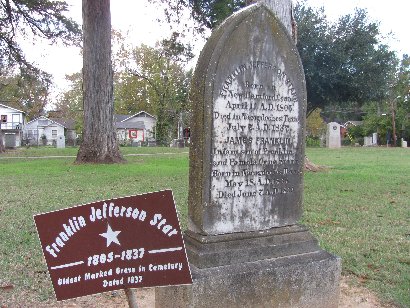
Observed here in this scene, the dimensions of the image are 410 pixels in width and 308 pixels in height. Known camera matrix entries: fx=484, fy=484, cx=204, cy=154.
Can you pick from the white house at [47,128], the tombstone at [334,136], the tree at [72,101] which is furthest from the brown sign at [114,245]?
the white house at [47,128]

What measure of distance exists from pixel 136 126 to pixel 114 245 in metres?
66.7

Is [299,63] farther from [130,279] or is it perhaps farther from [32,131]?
[32,131]

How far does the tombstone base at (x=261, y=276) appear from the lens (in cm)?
370

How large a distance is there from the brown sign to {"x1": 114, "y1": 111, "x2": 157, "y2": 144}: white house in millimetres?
64249

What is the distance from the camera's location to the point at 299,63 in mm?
4258

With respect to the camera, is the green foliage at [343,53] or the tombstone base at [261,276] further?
the green foliage at [343,53]

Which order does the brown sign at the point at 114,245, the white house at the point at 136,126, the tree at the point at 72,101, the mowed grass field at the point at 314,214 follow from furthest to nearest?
the white house at the point at 136,126 < the tree at the point at 72,101 < the mowed grass field at the point at 314,214 < the brown sign at the point at 114,245

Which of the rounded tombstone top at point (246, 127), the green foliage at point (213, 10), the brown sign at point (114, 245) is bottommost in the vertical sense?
the brown sign at point (114, 245)

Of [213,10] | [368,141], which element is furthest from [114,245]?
[368,141]

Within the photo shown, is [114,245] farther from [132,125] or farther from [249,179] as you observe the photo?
[132,125]

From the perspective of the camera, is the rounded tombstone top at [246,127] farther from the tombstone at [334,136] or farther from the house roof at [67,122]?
the house roof at [67,122]

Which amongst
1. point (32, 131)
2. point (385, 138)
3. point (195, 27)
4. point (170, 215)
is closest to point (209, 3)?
point (195, 27)

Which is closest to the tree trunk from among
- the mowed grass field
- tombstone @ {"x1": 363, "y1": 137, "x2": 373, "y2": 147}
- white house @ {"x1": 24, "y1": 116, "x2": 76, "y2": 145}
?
the mowed grass field

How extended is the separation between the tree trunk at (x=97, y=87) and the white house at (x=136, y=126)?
48651mm
